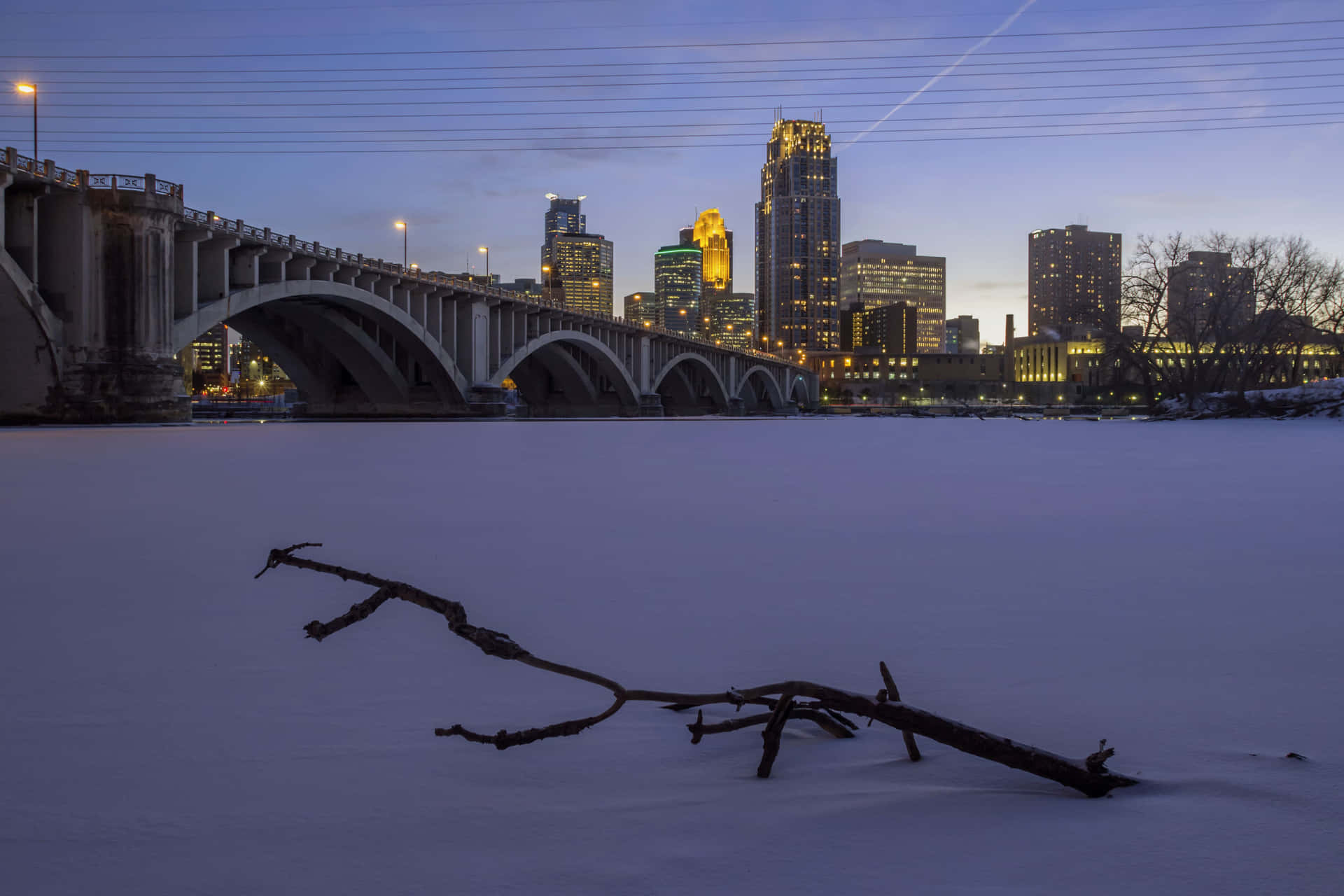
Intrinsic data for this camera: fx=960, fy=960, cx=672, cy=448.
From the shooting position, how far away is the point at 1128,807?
7.16 feet

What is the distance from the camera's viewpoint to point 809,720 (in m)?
2.94

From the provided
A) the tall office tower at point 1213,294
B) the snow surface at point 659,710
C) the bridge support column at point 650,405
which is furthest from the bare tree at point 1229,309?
the snow surface at point 659,710

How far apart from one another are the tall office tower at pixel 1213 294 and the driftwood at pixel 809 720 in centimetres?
6983

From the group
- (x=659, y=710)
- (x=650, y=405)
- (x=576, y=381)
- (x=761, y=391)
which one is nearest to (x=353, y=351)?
(x=576, y=381)

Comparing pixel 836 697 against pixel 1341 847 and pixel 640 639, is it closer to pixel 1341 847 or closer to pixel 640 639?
pixel 1341 847

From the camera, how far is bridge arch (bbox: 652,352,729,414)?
345 ft

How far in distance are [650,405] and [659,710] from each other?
80118mm

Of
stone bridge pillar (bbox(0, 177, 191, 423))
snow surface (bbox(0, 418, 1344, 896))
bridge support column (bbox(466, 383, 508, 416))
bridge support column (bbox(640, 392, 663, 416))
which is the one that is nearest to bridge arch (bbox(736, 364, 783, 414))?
bridge support column (bbox(640, 392, 663, 416))

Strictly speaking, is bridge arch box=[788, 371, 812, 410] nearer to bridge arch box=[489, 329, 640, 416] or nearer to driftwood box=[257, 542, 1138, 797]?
bridge arch box=[489, 329, 640, 416]

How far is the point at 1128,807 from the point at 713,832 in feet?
3.13

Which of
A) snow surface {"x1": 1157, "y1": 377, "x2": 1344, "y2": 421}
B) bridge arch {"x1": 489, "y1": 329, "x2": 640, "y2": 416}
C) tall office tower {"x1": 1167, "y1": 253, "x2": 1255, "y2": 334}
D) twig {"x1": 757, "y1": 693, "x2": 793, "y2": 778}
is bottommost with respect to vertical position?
twig {"x1": 757, "y1": 693, "x2": 793, "y2": 778}

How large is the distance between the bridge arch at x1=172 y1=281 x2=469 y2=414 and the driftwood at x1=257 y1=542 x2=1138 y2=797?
45.0 meters

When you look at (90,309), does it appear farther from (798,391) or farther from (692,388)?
(798,391)

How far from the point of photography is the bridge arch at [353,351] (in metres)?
50.4
